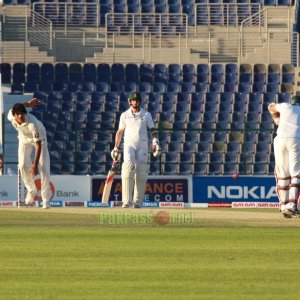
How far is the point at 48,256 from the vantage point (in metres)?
11.3

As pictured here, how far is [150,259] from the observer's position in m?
11.0

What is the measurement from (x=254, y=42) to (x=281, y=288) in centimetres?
2733

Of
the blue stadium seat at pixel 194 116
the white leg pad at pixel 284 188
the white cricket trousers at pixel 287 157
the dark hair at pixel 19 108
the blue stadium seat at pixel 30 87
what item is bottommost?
the white leg pad at pixel 284 188

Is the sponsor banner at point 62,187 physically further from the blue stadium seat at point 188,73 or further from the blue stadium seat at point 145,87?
the blue stadium seat at point 188,73

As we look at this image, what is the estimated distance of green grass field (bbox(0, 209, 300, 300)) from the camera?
885 centimetres

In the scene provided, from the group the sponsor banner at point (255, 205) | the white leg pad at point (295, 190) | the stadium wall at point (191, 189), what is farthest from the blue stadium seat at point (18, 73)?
the white leg pad at point (295, 190)

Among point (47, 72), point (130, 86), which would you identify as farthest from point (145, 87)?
point (47, 72)

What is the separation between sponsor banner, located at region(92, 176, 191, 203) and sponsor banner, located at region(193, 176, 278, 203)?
22cm

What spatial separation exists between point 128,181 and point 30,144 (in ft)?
5.68

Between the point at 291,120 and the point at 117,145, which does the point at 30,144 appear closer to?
the point at 117,145

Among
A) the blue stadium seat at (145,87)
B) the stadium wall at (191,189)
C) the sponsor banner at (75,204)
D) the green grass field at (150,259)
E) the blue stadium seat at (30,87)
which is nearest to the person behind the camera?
the green grass field at (150,259)

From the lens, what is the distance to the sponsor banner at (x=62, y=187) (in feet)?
86.3

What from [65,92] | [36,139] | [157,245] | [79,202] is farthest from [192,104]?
[157,245]

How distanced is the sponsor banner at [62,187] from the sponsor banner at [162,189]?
379mm
